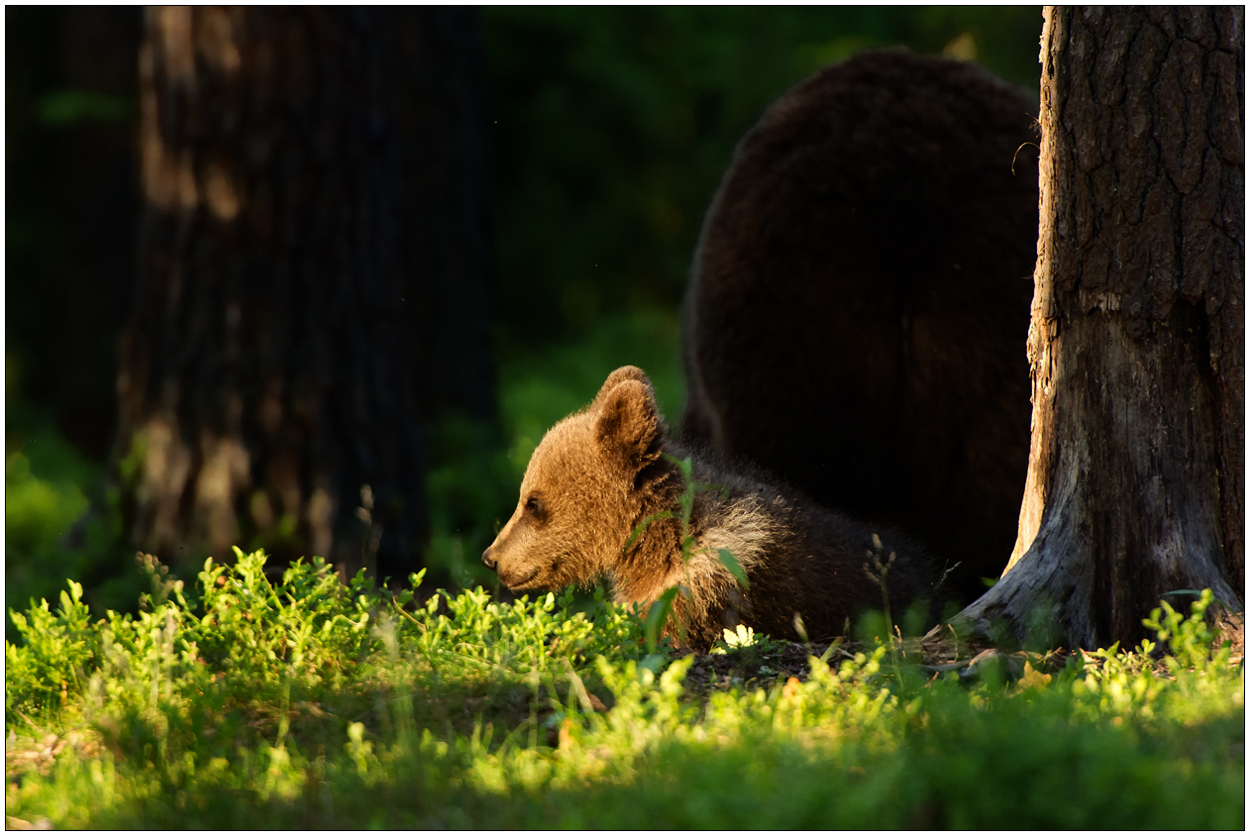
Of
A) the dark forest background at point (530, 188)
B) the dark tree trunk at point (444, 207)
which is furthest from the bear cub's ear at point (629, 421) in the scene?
the dark tree trunk at point (444, 207)

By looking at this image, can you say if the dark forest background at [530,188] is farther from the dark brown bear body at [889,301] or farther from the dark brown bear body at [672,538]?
the dark brown bear body at [672,538]

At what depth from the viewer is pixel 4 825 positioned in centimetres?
311

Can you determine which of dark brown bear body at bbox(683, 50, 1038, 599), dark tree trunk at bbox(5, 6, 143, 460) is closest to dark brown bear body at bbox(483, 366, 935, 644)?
dark brown bear body at bbox(683, 50, 1038, 599)

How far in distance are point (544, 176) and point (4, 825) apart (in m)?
16.3

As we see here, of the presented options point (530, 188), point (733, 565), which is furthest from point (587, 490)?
point (530, 188)

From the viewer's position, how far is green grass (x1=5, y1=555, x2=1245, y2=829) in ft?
8.35

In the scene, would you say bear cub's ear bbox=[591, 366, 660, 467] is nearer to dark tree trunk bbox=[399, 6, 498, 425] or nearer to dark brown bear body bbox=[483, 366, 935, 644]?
dark brown bear body bbox=[483, 366, 935, 644]

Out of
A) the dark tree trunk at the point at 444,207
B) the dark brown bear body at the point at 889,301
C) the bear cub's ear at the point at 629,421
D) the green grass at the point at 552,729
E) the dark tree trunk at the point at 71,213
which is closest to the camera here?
the green grass at the point at 552,729

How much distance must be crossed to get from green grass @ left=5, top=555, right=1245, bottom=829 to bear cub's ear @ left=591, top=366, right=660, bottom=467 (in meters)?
0.85

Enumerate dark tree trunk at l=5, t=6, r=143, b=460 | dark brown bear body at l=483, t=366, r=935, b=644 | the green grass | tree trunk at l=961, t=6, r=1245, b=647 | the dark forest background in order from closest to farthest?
the green grass < tree trunk at l=961, t=6, r=1245, b=647 < dark brown bear body at l=483, t=366, r=935, b=644 < the dark forest background < dark tree trunk at l=5, t=6, r=143, b=460

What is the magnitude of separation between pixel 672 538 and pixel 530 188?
14.5 metres

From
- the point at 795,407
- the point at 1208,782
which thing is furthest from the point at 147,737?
the point at 795,407

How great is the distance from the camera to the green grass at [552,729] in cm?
254

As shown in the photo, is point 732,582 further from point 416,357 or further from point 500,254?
point 500,254
